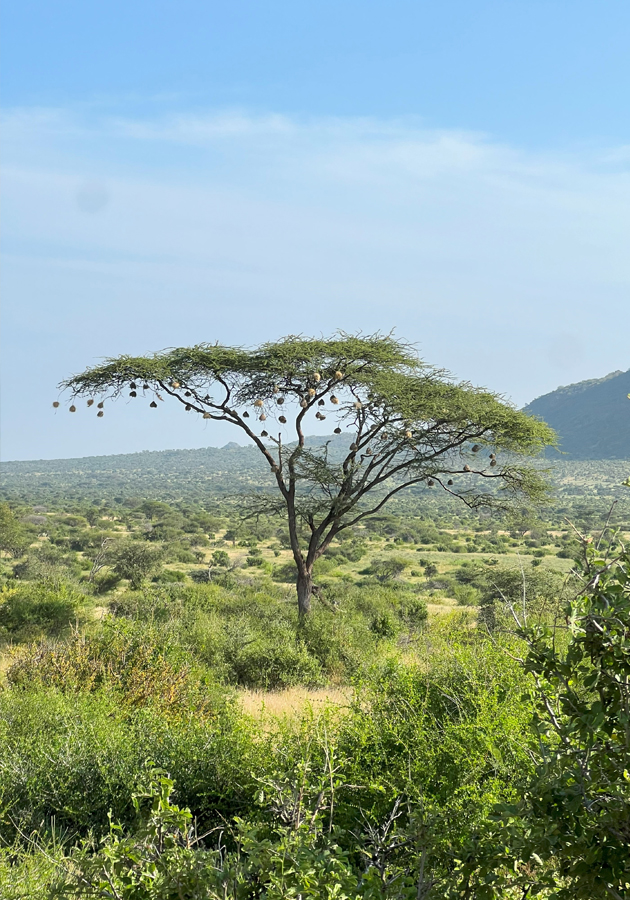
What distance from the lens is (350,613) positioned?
1691cm

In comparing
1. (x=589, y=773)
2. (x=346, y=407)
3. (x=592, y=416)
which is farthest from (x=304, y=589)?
(x=592, y=416)

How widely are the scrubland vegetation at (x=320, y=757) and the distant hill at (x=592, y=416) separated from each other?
10677 centimetres

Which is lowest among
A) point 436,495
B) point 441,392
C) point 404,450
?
point 436,495

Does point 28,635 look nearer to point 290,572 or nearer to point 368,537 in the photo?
point 290,572

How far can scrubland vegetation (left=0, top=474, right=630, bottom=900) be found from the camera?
2.64 metres

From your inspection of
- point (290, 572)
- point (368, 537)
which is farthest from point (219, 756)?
point (368, 537)

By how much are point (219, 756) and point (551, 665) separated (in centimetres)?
400

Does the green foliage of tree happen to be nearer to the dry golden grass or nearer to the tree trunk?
the dry golden grass

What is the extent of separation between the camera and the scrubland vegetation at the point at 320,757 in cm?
264

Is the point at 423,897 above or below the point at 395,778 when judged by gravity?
above

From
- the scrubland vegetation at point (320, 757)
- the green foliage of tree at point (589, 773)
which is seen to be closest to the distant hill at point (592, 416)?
the scrubland vegetation at point (320, 757)

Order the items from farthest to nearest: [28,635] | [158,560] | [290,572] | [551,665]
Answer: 1. [290,572]
2. [158,560]
3. [28,635]
4. [551,665]

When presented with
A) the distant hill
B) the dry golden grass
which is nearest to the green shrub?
the dry golden grass

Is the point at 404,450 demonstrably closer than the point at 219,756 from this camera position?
No
